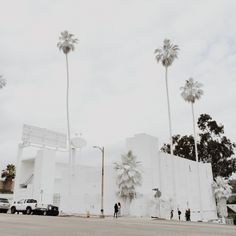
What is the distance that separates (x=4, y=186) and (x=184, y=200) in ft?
143

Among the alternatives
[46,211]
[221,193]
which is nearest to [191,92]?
[221,193]

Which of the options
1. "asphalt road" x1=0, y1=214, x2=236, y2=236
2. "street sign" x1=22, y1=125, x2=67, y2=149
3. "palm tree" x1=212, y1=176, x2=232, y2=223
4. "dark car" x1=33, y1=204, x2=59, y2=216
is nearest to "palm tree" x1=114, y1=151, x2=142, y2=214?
"dark car" x1=33, y1=204, x2=59, y2=216

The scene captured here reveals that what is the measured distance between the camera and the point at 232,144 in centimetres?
7075

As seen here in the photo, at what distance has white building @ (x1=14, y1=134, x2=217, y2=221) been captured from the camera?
4278 cm

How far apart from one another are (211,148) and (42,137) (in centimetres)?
3727

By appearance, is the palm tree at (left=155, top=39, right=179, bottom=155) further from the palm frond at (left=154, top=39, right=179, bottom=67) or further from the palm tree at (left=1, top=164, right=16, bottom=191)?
the palm tree at (left=1, top=164, right=16, bottom=191)

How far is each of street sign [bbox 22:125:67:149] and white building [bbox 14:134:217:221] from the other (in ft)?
6.20

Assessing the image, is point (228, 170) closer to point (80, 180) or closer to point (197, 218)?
point (197, 218)

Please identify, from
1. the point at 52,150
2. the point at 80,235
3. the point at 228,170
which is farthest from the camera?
the point at 228,170

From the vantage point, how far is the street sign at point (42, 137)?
5008 cm

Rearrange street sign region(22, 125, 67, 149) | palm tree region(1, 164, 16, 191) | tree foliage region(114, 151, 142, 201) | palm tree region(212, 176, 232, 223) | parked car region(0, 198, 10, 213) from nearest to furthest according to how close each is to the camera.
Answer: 1. parked car region(0, 198, 10, 213)
2. tree foliage region(114, 151, 142, 201)
3. street sign region(22, 125, 67, 149)
4. palm tree region(212, 176, 232, 223)
5. palm tree region(1, 164, 16, 191)

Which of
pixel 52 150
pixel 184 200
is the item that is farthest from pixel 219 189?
pixel 52 150

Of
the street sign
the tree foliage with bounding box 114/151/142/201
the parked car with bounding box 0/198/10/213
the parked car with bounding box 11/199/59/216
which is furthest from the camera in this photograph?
the street sign

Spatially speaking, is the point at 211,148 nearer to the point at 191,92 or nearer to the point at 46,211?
the point at 191,92
